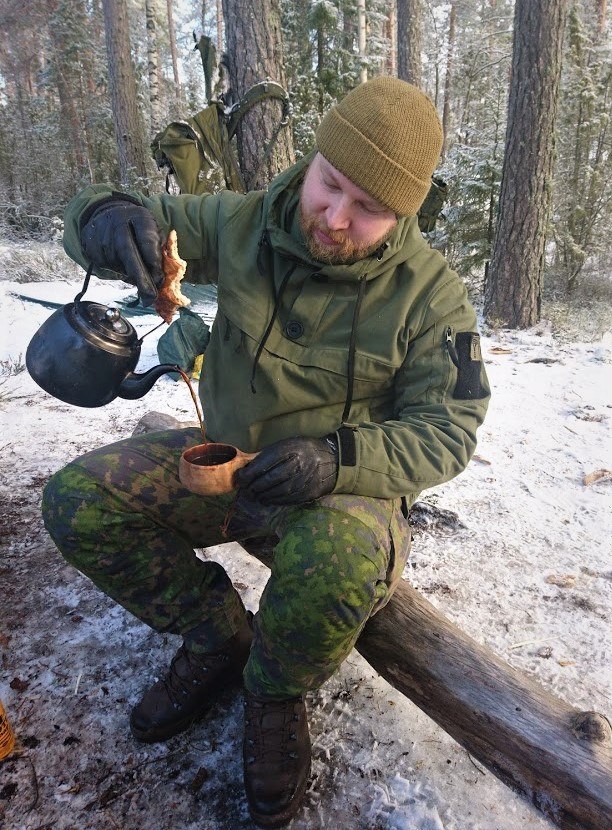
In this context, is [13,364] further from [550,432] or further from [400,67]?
[400,67]

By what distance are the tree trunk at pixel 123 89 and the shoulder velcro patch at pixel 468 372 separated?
10.1m

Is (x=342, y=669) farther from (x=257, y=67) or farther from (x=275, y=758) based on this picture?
(x=257, y=67)

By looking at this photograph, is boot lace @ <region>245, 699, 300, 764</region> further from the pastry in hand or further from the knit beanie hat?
the knit beanie hat

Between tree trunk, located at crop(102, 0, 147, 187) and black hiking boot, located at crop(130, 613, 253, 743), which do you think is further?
tree trunk, located at crop(102, 0, 147, 187)

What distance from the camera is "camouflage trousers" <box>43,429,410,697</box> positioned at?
1.38 m

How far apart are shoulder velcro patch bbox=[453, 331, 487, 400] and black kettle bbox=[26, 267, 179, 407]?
892 mm

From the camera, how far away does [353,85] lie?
980cm

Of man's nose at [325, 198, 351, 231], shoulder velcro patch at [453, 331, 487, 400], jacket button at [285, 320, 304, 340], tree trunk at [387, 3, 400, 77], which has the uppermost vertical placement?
tree trunk at [387, 3, 400, 77]

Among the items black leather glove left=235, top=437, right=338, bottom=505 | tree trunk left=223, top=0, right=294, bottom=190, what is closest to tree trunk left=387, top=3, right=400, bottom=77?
tree trunk left=223, top=0, right=294, bottom=190

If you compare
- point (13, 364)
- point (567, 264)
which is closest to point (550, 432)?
point (13, 364)

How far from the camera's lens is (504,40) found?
17.9 meters

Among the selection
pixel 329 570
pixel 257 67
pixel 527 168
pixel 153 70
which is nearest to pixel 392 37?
pixel 153 70

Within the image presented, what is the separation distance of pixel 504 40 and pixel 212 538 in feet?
71.4

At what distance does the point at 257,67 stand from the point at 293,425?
3511 millimetres
